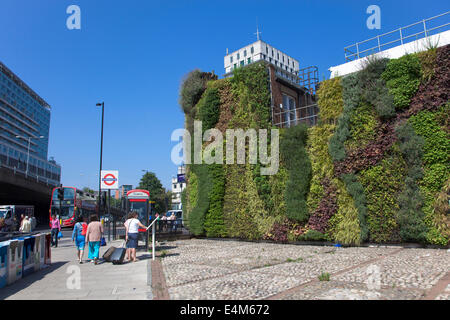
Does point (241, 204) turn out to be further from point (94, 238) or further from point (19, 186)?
point (19, 186)

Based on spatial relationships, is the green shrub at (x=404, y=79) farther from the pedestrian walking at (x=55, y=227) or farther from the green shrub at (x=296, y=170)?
the pedestrian walking at (x=55, y=227)

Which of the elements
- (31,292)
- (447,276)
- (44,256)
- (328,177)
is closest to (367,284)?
(447,276)

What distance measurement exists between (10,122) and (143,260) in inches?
4250

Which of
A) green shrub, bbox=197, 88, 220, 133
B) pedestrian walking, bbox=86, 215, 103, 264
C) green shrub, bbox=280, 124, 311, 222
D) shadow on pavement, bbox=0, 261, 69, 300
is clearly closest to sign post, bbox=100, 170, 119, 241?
green shrub, bbox=197, 88, 220, 133

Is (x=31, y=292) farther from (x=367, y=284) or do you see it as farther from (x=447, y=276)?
(x=447, y=276)

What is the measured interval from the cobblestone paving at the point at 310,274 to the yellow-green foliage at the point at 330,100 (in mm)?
5789

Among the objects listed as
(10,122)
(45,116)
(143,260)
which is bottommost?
(143,260)

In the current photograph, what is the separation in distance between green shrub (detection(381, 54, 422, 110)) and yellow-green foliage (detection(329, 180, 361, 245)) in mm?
3964

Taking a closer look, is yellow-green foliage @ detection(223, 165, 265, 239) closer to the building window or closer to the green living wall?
the green living wall

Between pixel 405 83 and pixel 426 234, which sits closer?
pixel 426 234

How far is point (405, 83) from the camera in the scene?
12.3 metres

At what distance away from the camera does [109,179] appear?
18.5 meters

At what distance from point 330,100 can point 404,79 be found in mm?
2979

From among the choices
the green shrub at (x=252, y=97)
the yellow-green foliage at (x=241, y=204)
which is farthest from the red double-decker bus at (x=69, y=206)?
the green shrub at (x=252, y=97)
